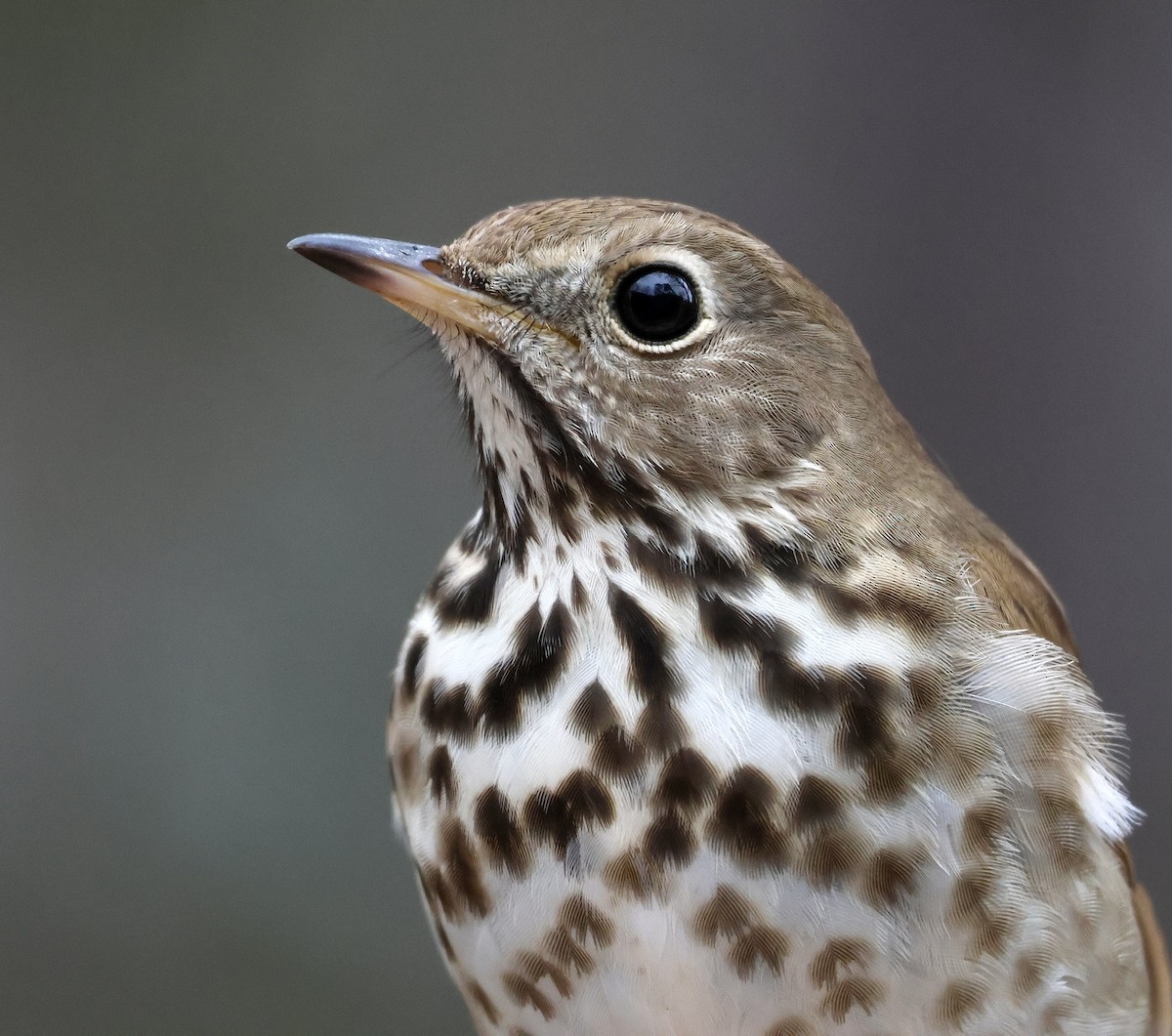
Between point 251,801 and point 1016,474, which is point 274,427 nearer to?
point 251,801

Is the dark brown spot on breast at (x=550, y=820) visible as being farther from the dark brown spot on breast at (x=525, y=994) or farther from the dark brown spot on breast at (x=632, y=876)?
the dark brown spot on breast at (x=525, y=994)

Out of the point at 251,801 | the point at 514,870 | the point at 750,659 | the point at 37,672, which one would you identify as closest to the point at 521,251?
the point at 750,659

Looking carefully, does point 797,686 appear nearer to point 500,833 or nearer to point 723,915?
point 723,915

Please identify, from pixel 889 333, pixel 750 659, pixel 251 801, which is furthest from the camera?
pixel 251 801

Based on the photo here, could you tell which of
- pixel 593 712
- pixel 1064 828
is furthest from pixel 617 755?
pixel 1064 828

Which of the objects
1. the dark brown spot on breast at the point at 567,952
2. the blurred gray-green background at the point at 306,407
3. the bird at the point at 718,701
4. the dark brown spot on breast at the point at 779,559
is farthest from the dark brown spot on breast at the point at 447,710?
the blurred gray-green background at the point at 306,407
